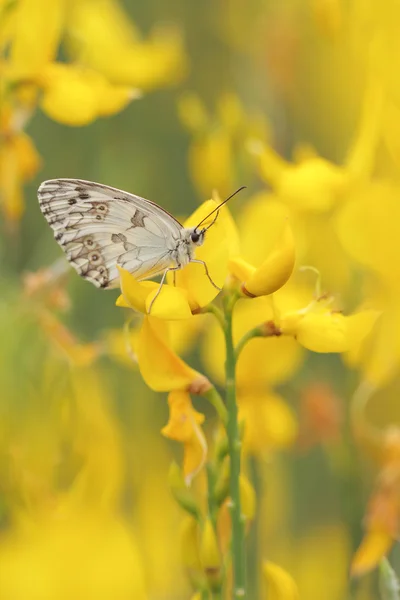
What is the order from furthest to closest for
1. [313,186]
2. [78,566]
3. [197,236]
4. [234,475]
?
[313,186], [197,236], [234,475], [78,566]

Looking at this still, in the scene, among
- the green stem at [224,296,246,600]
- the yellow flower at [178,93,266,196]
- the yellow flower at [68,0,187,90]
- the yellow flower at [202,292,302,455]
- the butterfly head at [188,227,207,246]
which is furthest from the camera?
the yellow flower at [68,0,187,90]

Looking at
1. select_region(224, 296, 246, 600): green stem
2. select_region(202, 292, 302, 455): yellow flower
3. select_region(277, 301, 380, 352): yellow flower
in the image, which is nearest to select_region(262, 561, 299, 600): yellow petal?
select_region(224, 296, 246, 600): green stem

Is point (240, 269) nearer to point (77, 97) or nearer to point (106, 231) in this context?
point (106, 231)

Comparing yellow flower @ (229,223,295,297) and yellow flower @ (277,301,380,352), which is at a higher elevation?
yellow flower @ (229,223,295,297)

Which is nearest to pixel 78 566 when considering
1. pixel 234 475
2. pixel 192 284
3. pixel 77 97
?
pixel 234 475

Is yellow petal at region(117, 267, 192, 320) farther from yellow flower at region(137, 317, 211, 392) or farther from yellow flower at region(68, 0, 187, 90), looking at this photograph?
yellow flower at region(68, 0, 187, 90)

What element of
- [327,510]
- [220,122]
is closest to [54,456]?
[220,122]

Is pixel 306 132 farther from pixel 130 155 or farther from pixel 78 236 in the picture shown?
pixel 78 236
